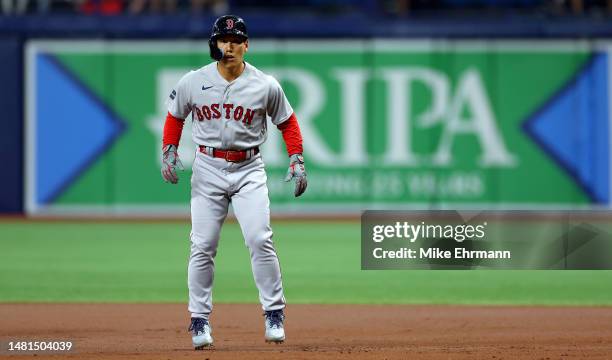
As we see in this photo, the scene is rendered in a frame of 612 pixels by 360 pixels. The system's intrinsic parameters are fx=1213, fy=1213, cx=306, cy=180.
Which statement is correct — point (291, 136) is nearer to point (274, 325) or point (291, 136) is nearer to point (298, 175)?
point (298, 175)

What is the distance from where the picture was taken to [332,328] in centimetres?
832

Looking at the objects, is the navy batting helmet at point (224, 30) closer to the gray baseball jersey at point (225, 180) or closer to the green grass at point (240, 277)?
the gray baseball jersey at point (225, 180)

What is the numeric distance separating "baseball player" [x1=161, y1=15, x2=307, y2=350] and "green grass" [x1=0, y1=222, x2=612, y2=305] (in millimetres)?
3179

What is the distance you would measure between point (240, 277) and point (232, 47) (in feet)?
17.7

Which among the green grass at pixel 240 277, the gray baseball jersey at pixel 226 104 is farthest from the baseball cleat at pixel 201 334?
the green grass at pixel 240 277

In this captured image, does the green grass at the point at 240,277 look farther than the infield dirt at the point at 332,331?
Yes

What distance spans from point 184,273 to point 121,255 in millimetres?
1958

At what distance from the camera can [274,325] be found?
7.16 metres

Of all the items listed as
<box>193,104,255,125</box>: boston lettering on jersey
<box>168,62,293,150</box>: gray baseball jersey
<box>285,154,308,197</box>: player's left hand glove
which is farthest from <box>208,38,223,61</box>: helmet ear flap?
<box>285,154,308,197</box>: player's left hand glove

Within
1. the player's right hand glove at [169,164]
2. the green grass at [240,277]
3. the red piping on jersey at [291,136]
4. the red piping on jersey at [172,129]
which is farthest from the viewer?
the green grass at [240,277]

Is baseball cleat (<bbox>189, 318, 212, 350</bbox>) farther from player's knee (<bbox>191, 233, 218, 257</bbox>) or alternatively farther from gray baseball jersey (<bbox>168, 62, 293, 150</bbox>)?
gray baseball jersey (<bbox>168, 62, 293, 150</bbox>)

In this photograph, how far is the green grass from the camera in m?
10.5

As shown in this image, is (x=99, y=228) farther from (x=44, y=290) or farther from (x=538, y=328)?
(x=538, y=328)

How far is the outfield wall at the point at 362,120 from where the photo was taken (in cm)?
2003
